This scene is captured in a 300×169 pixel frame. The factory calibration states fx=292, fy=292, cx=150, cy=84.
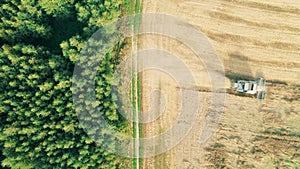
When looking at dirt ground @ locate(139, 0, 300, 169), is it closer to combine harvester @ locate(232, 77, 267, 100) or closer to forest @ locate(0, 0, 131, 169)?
combine harvester @ locate(232, 77, 267, 100)

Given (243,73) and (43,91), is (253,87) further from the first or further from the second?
(43,91)

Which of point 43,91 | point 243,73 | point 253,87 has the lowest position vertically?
point 43,91

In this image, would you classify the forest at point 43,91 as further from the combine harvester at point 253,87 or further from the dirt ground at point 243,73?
the combine harvester at point 253,87

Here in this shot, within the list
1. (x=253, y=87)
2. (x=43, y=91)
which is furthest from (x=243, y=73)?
(x=43, y=91)

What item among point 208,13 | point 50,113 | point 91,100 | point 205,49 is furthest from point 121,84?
point 208,13

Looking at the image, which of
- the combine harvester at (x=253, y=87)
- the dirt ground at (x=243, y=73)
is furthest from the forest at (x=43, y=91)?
the combine harvester at (x=253, y=87)
